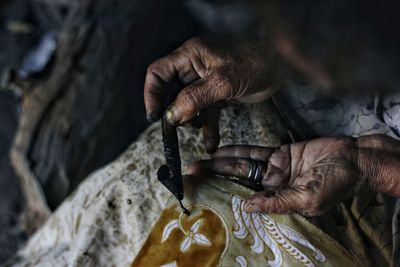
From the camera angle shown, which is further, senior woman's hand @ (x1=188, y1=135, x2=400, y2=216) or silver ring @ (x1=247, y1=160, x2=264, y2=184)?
silver ring @ (x1=247, y1=160, x2=264, y2=184)

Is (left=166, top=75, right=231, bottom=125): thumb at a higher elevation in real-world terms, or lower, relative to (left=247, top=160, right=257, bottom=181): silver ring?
higher

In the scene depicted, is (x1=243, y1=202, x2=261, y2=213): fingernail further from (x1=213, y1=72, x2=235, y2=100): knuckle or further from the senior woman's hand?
(x1=213, y1=72, x2=235, y2=100): knuckle

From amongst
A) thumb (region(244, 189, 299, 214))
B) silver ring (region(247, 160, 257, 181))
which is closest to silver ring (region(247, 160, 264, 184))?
silver ring (region(247, 160, 257, 181))

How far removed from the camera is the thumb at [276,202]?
886 millimetres

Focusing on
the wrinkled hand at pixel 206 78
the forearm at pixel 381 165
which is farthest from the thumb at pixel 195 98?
the forearm at pixel 381 165

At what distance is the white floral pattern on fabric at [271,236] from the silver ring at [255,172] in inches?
3.6

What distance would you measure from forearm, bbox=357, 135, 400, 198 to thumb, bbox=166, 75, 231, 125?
0.80 feet

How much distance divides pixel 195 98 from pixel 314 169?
0.69ft

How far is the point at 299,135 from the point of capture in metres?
1.17

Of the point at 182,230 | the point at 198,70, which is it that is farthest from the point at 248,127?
the point at 182,230

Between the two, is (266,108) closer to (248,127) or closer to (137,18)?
(248,127)

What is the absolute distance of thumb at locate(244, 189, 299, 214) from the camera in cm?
89

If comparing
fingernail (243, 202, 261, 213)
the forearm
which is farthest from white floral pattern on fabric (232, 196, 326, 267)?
the forearm

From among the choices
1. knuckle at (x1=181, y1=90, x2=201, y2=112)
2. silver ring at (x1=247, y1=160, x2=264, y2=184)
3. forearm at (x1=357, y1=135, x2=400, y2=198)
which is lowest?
forearm at (x1=357, y1=135, x2=400, y2=198)
